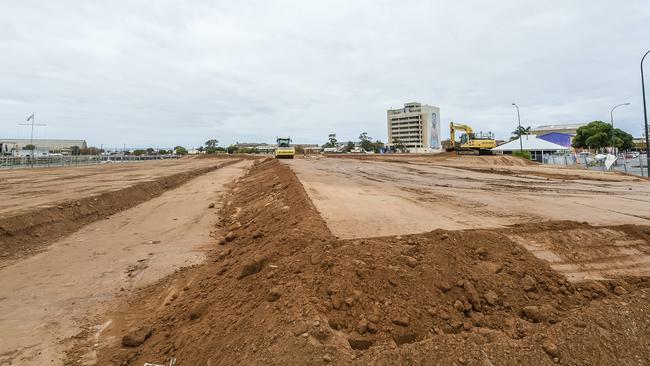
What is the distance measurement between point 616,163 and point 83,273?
3570cm

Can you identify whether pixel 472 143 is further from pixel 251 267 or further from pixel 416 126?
Result: pixel 416 126

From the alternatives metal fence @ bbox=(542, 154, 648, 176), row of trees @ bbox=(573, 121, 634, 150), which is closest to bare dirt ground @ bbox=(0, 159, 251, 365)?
metal fence @ bbox=(542, 154, 648, 176)

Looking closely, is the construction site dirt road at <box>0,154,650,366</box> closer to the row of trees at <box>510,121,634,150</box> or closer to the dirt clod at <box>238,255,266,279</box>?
the dirt clod at <box>238,255,266,279</box>

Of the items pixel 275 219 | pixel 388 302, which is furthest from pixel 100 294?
pixel 388 302

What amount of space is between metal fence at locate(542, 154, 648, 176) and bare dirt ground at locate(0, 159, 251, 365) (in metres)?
27.3

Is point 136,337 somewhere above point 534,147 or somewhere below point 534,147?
below

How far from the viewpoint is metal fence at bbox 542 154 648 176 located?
2461cm

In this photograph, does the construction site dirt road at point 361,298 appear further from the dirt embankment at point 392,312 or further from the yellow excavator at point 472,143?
the yellow excavator at point 472,143

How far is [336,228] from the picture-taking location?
6367 millimetres

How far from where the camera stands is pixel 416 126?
15225cm

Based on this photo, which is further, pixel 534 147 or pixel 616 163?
pixel 534 147

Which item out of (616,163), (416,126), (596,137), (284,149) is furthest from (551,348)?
(416,126)

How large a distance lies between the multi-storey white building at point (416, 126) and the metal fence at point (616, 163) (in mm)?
108659

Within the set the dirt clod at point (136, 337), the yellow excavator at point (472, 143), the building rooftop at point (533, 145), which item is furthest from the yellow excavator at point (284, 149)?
the dirt clod at point (136, 337)
